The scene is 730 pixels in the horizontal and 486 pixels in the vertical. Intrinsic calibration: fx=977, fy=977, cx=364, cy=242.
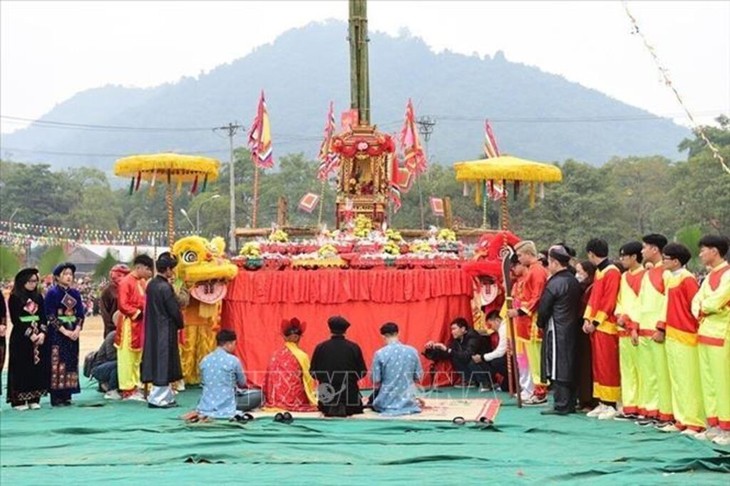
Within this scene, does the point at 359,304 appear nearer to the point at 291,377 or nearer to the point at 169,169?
the point at 291,377

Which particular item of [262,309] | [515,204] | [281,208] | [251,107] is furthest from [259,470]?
[251,107]

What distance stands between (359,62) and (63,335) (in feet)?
23.3

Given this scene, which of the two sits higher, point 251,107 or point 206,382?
point 251,107

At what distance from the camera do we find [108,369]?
10.6 meters

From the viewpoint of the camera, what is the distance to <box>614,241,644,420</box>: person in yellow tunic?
8094 millimetres

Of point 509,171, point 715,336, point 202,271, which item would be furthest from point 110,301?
point 715,336

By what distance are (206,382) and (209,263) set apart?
2.74m

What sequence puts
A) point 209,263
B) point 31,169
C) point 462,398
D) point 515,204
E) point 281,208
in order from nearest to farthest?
point 462,398, point 209,263, point 281,208, point 515,204, point 31,169

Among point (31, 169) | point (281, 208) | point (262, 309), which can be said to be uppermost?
point (31, 169)

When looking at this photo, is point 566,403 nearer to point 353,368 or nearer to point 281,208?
point 353,368

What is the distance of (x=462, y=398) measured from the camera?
32.6 ft

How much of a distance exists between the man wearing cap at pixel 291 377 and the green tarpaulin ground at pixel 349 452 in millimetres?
570

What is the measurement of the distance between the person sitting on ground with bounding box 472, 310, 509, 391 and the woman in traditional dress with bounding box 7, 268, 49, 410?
14.7 ft

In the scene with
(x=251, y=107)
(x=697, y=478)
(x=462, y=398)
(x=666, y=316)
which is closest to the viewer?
(x=697, y=478)
